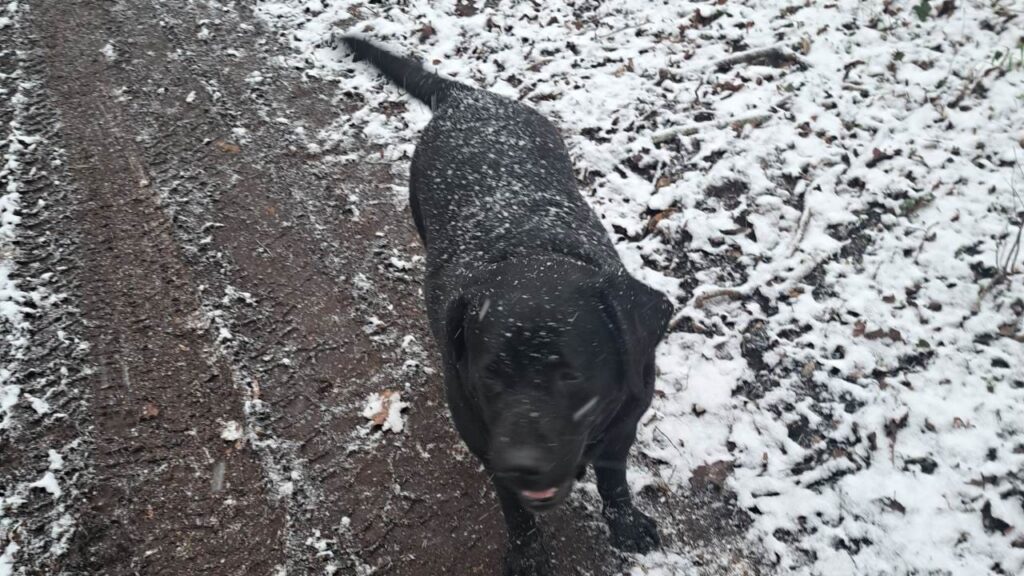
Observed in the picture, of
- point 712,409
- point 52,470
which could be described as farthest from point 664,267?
point 52,470

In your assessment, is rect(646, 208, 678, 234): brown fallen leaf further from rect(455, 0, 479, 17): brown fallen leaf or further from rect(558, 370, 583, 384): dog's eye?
rect(455, 0, 479, 17): brown fallen leaf

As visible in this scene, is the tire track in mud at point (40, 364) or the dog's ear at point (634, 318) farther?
the tire track in mud at point (40, 364)

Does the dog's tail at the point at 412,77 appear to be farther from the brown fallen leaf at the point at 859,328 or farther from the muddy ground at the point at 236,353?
the brown fallen leaf at the point at 859,328

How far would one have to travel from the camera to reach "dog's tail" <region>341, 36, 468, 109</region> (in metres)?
4.26

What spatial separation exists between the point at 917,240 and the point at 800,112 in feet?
4.89

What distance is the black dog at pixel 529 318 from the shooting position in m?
2.12

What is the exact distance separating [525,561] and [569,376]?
1.28m

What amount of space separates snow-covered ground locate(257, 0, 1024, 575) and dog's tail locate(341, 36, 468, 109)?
48 cm

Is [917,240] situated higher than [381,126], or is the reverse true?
[917,240]

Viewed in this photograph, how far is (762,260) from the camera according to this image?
4.21m

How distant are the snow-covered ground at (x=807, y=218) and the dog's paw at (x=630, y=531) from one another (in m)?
0.09

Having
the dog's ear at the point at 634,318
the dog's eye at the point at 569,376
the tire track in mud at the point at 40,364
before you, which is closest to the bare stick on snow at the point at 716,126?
the dog's ear at the point at 634,318

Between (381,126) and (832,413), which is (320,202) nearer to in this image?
(381,126)

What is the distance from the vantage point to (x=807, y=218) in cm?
433
